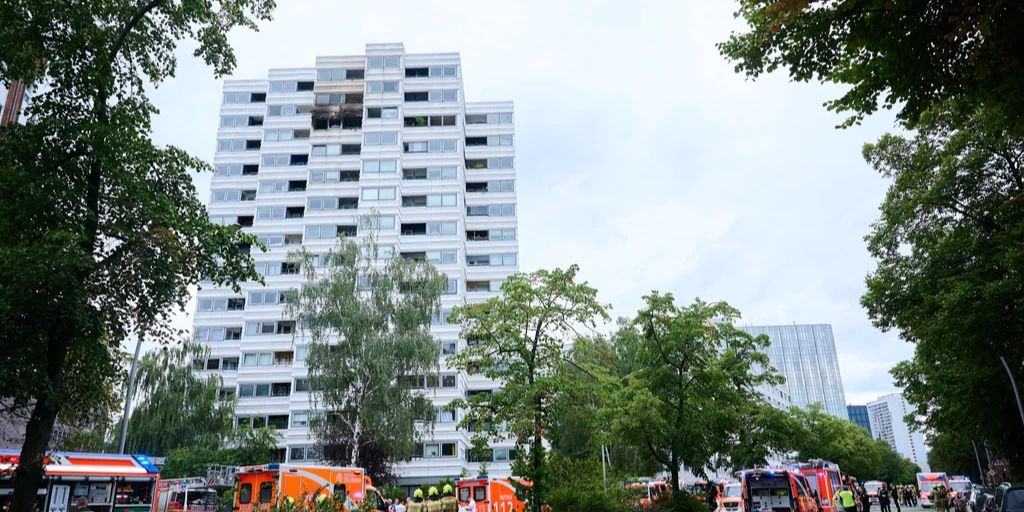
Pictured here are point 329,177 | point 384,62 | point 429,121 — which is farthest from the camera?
point 384,62

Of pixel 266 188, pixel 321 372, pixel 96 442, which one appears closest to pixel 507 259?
pixel 266 188

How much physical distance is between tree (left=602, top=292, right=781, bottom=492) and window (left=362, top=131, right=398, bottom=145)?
1736 inches

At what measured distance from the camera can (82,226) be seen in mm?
13188

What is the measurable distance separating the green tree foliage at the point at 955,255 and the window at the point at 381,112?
49.6 meters

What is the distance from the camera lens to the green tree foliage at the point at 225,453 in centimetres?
4022

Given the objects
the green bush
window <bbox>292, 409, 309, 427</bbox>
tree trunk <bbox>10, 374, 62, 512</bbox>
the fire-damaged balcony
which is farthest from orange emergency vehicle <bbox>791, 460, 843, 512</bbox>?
the fire-damaged balcony

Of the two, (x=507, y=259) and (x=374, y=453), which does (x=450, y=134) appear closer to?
(x=507, y=259)

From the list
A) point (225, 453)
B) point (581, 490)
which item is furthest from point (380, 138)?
point (581, 490)

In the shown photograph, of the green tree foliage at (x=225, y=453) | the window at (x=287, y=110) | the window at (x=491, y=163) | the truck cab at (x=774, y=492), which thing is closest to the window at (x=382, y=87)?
the window at (x=287, y=110)

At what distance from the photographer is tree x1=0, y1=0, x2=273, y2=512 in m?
12.1

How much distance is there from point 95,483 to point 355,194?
1768 inches

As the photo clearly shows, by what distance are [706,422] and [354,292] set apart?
23.5m

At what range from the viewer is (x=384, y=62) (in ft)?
229

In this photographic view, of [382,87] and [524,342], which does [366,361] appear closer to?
[524,342]
